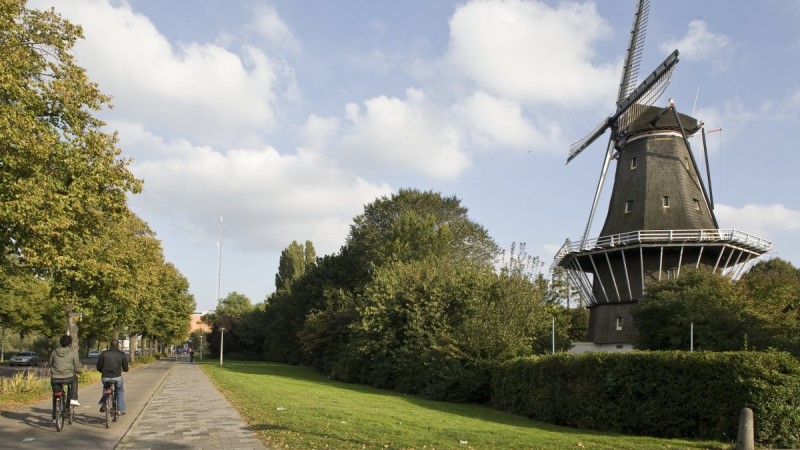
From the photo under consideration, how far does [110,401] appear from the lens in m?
13.7

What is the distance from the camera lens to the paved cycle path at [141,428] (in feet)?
36.4

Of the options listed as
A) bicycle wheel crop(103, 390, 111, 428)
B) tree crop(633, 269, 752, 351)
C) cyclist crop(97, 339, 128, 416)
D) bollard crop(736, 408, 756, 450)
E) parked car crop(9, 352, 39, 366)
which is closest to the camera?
bollard crop(736, 408, 756, 450)

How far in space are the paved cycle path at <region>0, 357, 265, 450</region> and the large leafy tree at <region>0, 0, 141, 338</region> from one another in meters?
4.22

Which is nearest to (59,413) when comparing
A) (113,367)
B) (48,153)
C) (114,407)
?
(114,407)

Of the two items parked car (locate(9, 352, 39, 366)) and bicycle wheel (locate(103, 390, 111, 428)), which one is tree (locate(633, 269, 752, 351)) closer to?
bicycle wheel (locate(103, 390, 111, 428))

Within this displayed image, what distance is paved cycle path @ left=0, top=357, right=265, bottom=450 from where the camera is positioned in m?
11.1

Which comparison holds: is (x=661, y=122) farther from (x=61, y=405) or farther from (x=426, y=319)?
(x=61, y=405)

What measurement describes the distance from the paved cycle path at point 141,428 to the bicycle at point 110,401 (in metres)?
0.19

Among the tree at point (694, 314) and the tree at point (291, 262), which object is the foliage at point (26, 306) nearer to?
the tree at point (291, 262)

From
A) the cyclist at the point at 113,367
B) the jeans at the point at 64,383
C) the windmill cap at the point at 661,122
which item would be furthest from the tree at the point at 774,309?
the jeans at the point at 64,383

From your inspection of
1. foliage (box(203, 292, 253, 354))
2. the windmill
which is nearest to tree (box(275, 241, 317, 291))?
foliage (box(203, 292, 253, 354))

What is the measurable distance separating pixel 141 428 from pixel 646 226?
33867mm

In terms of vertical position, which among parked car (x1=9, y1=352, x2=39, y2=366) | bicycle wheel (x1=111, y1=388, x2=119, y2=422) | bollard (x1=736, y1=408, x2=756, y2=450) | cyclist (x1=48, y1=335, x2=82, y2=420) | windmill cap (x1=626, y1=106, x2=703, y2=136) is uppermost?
windmill cap (x1=626, y1=106, x2=703, y2=136)

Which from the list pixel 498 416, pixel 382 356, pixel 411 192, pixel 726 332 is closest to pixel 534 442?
pixel 498 416
